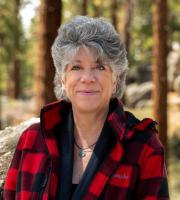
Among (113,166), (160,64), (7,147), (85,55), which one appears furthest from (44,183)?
(160,64)

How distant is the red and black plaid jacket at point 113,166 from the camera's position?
277cm

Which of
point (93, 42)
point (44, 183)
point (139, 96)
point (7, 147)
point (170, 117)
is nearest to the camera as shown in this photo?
point (93, 42)

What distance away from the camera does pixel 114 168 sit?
9.22 ft

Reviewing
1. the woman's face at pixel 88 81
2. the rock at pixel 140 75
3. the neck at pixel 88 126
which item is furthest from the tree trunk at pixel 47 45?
the rock at pixel 140 75

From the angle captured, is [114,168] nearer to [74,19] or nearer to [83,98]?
[83,98]

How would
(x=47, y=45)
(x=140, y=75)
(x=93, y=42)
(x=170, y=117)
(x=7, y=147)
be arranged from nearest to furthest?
1. (x=93, y=42)
2. (x=7, y=147)
3. (x=47, y=45)
4. (x=170, y=117)
5. (x=140, y=75)

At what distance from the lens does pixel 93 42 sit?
2814 millimetres

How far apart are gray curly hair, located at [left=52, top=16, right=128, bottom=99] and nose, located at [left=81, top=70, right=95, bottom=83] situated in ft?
0.30

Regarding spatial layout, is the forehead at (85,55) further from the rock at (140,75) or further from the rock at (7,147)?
the rock at (140,75)

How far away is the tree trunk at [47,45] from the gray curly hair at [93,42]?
491 centimetres

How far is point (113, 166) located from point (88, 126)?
326mm

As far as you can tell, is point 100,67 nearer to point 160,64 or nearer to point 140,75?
point 160,64

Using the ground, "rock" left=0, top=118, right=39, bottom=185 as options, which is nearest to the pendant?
"rock" left=0, top=118, right=39, bottom=185

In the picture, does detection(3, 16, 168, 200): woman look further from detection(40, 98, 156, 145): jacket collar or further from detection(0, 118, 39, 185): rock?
detection(0, 118, 39, 185): rock
